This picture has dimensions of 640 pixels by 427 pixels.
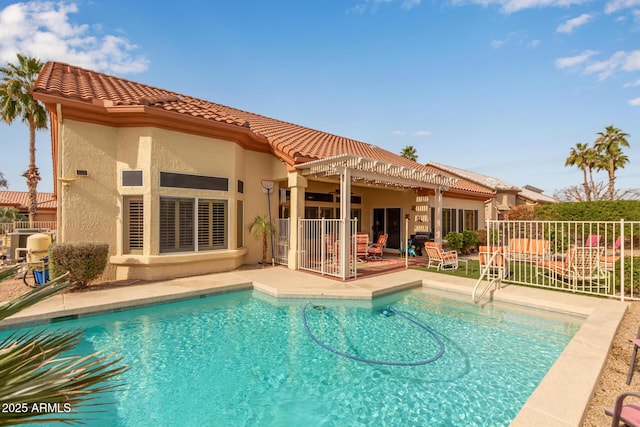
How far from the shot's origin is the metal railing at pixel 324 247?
1027 centimetres

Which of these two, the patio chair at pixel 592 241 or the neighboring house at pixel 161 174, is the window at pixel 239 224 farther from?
the patio chair at pixel 592 241

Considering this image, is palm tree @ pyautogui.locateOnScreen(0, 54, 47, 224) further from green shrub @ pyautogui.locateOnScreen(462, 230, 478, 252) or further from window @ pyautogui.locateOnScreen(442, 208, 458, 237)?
green shrub @ pyautogui.locateOnScreen(462, 230, 478, 252)

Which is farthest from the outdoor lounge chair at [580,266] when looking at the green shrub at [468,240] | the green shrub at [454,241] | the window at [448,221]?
the window at [448,221]

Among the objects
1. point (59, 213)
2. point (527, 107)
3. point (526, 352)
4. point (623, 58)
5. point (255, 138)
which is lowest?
point (526, 352)

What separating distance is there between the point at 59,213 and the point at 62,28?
19.7ft

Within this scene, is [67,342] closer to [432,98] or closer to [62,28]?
[62,28]

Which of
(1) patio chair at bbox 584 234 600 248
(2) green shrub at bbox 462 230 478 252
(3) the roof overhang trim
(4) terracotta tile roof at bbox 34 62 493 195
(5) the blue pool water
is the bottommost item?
(5) the blue pool water

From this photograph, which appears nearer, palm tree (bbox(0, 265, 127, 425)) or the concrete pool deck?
palm tree (bbox(0, 265, 127, 425))

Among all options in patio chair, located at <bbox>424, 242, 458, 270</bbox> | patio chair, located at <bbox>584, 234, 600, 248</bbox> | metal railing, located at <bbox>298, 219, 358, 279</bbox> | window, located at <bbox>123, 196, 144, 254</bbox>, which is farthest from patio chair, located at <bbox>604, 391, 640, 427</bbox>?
window, located at <bbox>123, 196, 144, 254</bbox>

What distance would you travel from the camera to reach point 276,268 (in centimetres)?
1211

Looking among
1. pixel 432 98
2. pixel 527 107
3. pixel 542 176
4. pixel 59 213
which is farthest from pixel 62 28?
pixel 542 176

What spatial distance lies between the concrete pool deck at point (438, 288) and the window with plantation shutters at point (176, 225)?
48.0 inches

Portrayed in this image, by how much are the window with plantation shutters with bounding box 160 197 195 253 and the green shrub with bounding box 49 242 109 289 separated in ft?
5.90

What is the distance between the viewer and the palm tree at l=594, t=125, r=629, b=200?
1345 inches
